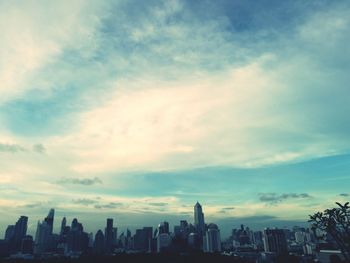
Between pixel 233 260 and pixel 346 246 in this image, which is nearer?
pixel 346 246

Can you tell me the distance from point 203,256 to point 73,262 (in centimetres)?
6293

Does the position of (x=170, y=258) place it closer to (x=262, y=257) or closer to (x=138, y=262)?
(x=138, y=262)

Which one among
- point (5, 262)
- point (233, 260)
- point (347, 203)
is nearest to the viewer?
point (347, 203)

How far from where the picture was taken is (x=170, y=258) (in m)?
147

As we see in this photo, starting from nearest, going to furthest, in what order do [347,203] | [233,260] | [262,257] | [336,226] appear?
[347,203], [336,226], [233,260], [262,257]

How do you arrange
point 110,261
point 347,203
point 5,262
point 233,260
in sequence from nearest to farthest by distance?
point 347,203
point 5,262
point 110,261
point 233,260

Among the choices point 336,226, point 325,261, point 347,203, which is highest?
point 347,203

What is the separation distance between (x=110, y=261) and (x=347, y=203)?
10112 cm

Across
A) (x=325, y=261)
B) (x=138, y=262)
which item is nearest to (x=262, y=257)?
(x=325, y=261)

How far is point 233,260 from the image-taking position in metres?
Answer: 146

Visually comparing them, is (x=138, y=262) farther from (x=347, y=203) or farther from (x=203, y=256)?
(x=347, y=203)

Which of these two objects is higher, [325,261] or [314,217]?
[314,217]

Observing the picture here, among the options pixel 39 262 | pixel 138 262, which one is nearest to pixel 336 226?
pixel 138 262

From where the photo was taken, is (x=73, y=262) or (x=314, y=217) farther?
(x=73, y=262)
